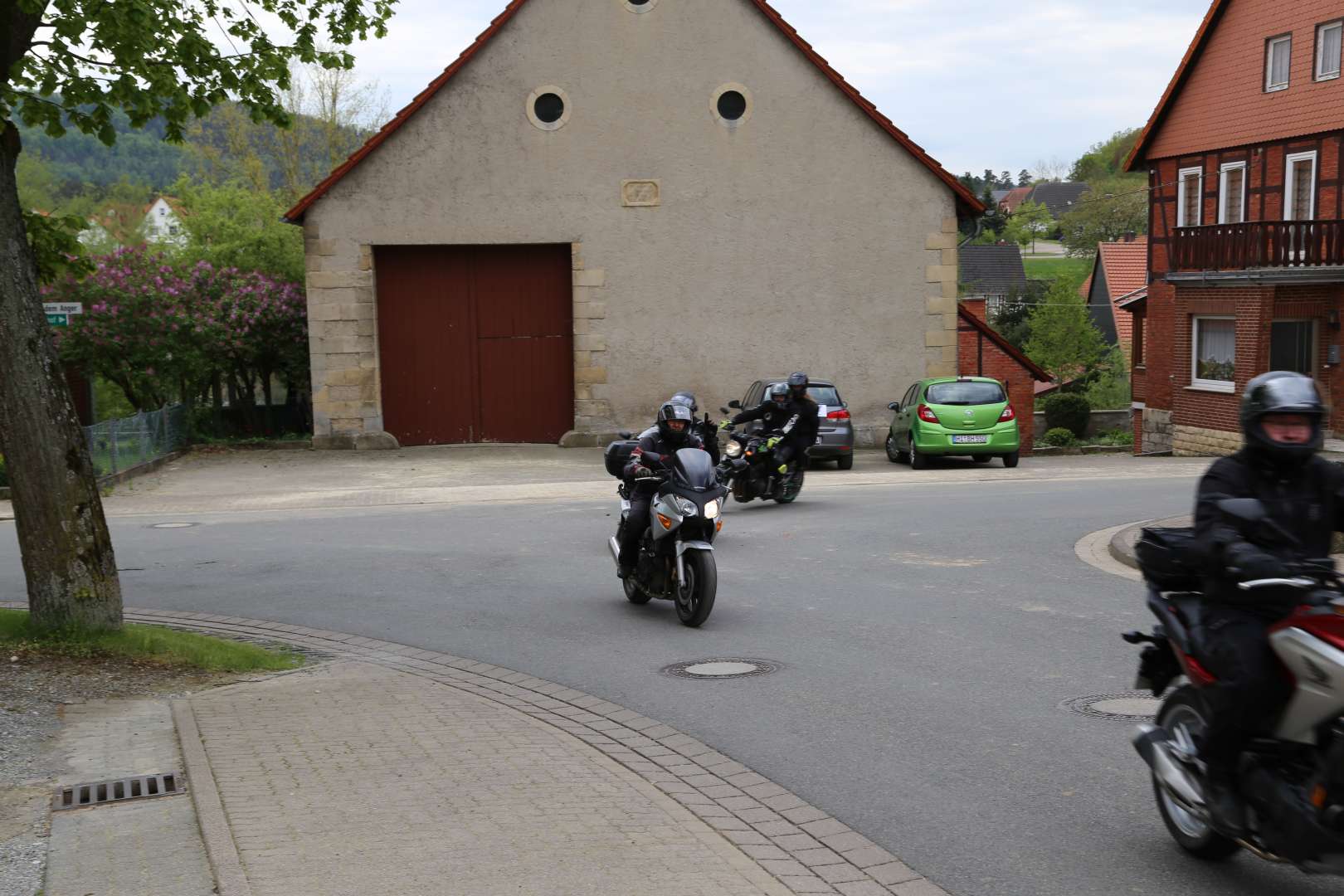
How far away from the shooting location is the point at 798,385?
17078mm

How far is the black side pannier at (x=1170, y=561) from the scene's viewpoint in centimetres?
498

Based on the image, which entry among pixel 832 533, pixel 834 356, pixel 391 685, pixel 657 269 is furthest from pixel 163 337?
pixel 391 685

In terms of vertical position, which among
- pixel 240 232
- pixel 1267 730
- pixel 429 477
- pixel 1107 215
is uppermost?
pixel 1107 215

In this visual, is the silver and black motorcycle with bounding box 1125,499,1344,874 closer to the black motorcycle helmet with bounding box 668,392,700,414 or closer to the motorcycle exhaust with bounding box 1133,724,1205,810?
the motorcycle exhaust with bounding box 1133,724,1205,810

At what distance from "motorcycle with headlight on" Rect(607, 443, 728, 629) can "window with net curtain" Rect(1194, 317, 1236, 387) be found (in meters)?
25.4

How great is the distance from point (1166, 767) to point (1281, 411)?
1.39m

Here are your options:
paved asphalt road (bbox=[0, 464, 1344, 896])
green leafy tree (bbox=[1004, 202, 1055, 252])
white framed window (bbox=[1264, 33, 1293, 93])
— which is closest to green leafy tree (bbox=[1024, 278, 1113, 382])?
white framed window (bbox=[1264, 33, 1293, 93])

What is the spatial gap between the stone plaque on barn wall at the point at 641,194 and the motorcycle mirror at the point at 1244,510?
22.8 meters

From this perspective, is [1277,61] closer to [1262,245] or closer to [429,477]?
[1262,245]

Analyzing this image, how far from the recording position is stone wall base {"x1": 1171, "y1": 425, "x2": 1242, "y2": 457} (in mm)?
32531

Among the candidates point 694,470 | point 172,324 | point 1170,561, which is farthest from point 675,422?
point 172,324

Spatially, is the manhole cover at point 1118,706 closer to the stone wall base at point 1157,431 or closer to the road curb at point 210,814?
the road curb at point 210,814

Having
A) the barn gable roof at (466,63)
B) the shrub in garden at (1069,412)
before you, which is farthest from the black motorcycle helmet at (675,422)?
the shrub in garden at (1069,412)

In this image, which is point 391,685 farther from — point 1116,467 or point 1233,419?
point 1233,419
